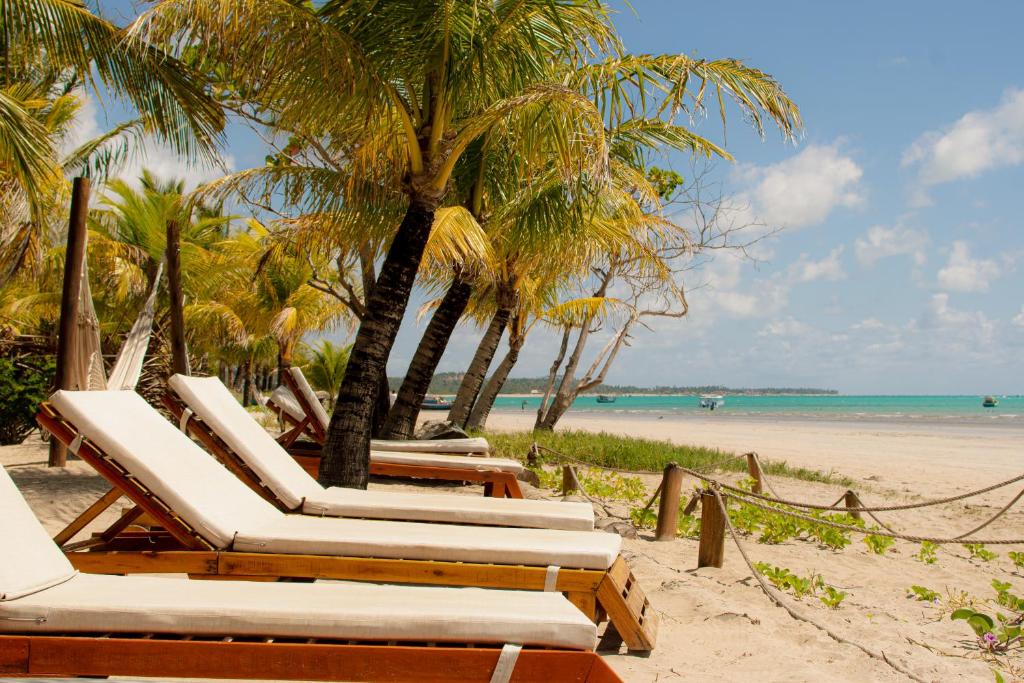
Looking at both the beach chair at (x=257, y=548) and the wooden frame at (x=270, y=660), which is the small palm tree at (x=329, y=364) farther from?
the wooden frame at (x=270, y=660)

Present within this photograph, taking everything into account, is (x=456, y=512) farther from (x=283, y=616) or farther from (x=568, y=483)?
(x=568, y=483)

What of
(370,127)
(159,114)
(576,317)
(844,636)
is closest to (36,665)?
(844,636)

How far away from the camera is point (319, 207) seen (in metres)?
8.52

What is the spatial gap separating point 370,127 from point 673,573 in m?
4.70

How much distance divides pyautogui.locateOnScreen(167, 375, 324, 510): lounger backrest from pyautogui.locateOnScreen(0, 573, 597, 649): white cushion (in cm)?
159

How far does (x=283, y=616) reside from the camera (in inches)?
86.4

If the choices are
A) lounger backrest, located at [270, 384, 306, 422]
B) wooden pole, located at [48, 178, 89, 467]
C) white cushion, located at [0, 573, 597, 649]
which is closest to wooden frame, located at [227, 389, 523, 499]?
lounger backrest, located at [270, 384, 306, 422]

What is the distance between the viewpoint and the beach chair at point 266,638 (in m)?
2.13

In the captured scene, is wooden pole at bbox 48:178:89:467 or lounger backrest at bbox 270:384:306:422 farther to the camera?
lounger backrest at bbox 270:384:306:422

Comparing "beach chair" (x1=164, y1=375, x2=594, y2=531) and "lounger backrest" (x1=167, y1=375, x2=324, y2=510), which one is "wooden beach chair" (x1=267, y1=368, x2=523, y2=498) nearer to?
"beach chair" (x1=164, y1=375, x2=594, y2=531)

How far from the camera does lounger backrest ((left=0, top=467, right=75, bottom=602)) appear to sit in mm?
2201

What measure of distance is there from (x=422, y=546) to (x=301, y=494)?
1148 millimetres

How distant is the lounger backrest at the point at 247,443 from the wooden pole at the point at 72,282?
11.5 ft

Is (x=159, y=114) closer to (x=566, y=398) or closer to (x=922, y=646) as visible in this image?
(x=922, y=646)
